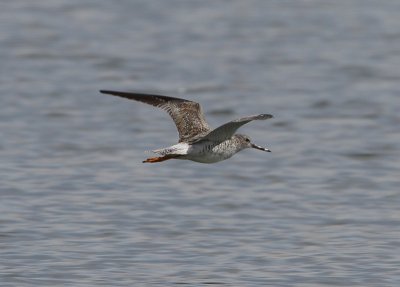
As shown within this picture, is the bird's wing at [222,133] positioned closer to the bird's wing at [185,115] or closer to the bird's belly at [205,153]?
the bird's belly at [205,153]

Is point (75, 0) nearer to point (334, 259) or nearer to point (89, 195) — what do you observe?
point (89, 195)

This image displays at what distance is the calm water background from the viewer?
11.9 metres

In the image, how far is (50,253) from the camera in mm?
11938

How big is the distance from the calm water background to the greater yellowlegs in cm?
108

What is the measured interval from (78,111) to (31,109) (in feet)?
2.61

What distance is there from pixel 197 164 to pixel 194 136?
14.5 ft

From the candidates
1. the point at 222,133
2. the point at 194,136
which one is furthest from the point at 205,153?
the point at 194,136

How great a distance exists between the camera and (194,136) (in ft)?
39.7

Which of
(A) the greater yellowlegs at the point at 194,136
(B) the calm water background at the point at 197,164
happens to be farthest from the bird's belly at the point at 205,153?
(B) the calm water background at the point at 197,164

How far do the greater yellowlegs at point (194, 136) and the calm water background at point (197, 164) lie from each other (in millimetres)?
1084

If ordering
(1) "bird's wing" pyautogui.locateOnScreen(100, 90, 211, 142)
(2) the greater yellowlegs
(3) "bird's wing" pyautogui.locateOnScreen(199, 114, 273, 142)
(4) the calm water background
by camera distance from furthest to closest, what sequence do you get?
(1) "bird's wing" pyautogui.locateOnScreen(100, 90, 211, 142) < (4) the calm water background < (2) the greater yellowlegs < (3) "bird's wing" pyautogui.locateOnScreen(199, 114, 273, 142)

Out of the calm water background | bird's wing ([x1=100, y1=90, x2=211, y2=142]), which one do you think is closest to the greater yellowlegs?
bird's wing ([x1=100, y1=90, x2=211, y2=142])

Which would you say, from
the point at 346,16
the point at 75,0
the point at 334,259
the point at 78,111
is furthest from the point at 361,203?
the point at 75,0

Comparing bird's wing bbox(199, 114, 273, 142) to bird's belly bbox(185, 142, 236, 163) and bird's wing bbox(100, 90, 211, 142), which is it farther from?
bird's wing bbox(100, 90, 211, 142)
